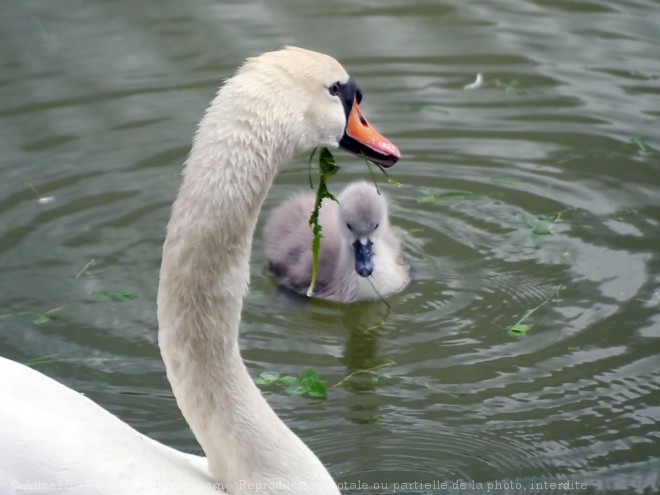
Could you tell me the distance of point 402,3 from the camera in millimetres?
8750

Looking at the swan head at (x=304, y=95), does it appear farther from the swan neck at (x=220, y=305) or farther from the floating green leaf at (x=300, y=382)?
the floating green leaf at (x=300, y=382)

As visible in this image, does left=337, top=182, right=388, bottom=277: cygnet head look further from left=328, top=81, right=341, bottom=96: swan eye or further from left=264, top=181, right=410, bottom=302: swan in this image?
left=328, top=81, right=341, bottom=96: swan eye

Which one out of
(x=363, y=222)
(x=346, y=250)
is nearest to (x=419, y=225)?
→ (x=346, y=250)

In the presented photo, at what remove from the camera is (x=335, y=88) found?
11.6ft

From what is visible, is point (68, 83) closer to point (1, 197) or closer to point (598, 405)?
point (1, 197)

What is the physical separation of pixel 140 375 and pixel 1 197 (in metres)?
1.84

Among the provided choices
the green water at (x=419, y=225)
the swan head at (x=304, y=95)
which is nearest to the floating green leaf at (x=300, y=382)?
the green water at (x=419, y=225)

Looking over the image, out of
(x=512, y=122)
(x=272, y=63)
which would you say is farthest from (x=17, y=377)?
(x=512, y=122)

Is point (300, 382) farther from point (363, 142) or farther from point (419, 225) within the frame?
point (419, 225)

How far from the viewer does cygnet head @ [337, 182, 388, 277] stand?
18.8 ft

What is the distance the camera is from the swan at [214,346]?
3.18m

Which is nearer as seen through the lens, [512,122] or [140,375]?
[140,375]

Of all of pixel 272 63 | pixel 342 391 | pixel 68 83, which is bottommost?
pixel 342 391

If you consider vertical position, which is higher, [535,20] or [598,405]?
[535,20]
